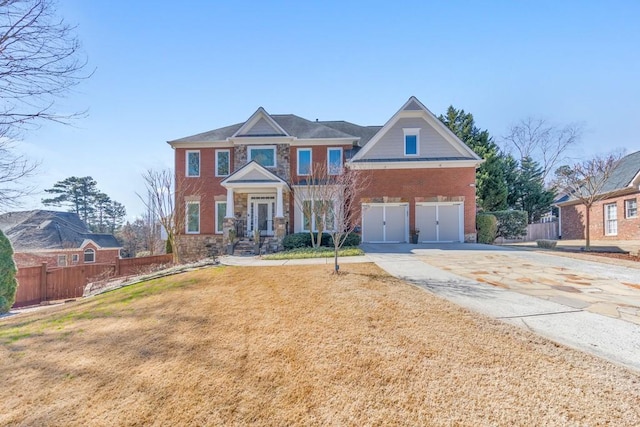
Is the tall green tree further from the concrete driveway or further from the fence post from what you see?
the fence post

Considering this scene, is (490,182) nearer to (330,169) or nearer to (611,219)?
(611,219)

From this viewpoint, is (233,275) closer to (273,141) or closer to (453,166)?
(273,141)

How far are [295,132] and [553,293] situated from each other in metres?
16.0

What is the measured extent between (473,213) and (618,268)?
8.22m

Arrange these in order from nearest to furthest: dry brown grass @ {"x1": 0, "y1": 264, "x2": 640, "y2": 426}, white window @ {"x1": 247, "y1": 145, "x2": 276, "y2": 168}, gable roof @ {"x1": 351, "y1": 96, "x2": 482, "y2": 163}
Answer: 1. dry brown grass @ {"x1": 0, "y1": 264, "x2": 640, "y2": 426}
2. gable roof @ {"x1": 351, "y1": 96, "x2": 482, "y2": 163}
3. white window @ {"x1": 247, "y1": 145, "x2": 276, "y2": 168}

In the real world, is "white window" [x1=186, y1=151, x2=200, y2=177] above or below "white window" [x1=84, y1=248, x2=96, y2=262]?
above

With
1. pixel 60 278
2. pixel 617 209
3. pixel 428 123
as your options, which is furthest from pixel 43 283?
pixel 617 209

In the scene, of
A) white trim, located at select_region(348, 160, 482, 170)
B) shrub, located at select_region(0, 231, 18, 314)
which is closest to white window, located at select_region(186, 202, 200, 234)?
shrub, located at select_region(0, 231, 18, 314)

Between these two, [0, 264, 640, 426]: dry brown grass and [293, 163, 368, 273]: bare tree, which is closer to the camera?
[0, 264, 640, 426]: dry brown grass

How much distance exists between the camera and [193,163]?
18516mm

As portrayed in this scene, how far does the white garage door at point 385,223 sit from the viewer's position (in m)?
16.3

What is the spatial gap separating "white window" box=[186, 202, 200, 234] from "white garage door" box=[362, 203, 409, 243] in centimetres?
1039

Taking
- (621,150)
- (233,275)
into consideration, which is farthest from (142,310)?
(621,150)

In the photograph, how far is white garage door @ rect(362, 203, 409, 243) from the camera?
643 inches
